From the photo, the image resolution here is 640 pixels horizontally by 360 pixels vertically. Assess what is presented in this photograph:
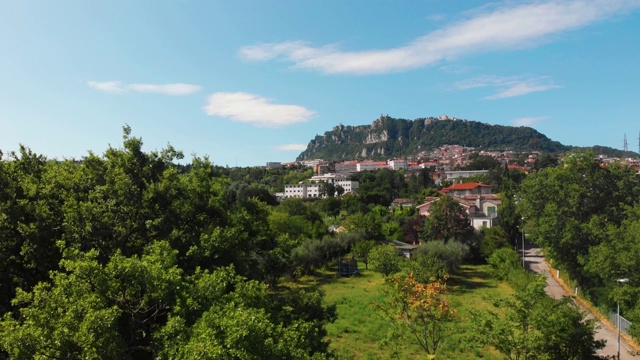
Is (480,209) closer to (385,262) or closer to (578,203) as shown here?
(385,262)

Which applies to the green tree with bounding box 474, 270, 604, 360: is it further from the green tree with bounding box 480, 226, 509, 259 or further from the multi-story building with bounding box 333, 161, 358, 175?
the multi-story building with bounding box 333, 161, 358, 175

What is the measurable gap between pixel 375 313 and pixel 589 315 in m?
14.7

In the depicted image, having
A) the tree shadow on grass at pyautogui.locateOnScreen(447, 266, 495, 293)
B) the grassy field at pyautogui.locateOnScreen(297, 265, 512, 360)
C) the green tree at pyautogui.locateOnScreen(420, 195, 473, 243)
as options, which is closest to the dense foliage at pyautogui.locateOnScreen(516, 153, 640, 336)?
the grassy field at pyautogui.locateOnScreen(297, 265, 512, 360)

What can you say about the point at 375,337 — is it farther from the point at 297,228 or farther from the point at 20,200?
the point at 297,228

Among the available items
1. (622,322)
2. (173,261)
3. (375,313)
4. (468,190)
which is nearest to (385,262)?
(375,313)

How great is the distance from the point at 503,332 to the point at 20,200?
14416mm

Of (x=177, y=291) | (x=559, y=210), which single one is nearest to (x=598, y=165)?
(x=559, y=210)

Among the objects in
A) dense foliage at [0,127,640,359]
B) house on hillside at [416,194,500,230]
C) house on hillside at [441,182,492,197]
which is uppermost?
dense foliage at [0,127,640,359]

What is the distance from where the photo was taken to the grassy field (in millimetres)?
18922

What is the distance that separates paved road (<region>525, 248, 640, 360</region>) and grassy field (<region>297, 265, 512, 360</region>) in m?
3.52

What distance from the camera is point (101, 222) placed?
12.2 meters

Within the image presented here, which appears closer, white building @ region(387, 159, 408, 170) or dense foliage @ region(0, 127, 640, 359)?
dense foliage @ region(0, 127, 640, 359)

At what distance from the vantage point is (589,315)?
2586 centimetres

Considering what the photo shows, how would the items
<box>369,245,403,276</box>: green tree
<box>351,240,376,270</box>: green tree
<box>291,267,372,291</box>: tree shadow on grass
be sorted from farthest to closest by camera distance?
<box>351,240,376,270</box>: green tree, <box>291,267,372,291</box>: tree shadow on grass, <box>369,245,403,276</box>: green tree
